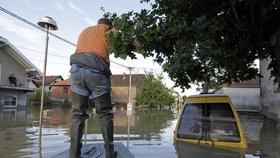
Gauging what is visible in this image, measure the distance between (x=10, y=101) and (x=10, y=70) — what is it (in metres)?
3.53

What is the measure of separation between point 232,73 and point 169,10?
2.00m

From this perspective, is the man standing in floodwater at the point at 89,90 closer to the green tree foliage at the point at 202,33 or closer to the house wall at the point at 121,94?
the green tree foliage at the point at 202,33

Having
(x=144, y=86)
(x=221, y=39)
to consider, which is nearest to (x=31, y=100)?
(x=144, y=86)

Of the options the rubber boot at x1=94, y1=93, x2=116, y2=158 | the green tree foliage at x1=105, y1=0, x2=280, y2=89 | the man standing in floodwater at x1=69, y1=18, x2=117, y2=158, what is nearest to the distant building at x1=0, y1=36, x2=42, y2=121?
the green tree foliage at x1=105, y1=0, x2=280, y2=89

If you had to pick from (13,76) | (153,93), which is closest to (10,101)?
(13,76)

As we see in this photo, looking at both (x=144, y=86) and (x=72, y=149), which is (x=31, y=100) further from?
(x=72, y=149)

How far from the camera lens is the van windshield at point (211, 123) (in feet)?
26.3

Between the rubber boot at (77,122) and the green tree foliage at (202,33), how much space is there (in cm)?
96

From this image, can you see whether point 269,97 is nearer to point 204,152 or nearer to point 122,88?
point 204,152

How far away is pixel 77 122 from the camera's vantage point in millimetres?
4887

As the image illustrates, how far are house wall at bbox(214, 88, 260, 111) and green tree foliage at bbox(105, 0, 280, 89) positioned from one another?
44.2 m

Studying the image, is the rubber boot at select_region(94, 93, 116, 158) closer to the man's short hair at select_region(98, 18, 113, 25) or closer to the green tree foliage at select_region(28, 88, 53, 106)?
the man's short hair at select_region(98, 18, 113, 25)

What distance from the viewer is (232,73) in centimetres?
690

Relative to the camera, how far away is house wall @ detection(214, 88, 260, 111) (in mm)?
49031
